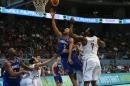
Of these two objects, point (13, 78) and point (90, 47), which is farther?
point (90, 47)

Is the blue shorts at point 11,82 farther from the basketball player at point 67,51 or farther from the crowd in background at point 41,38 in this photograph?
the crowd in background at point 41,38

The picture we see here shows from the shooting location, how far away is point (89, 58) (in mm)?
9125

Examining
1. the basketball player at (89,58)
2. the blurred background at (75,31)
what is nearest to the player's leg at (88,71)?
the basketball player at (89,58)

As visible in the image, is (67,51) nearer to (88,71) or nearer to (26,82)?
(88,71)

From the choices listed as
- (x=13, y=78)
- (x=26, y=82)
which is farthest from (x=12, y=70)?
(x=26, y=82)

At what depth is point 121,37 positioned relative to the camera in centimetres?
3688

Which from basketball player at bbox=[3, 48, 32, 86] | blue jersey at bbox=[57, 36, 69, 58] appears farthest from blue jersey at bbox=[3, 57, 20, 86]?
blue jersey at bbox=[57, 36, 69, 58]

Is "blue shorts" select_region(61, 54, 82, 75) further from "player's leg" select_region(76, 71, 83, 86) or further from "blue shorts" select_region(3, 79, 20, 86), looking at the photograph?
"blue shorts" select_region(3, 79, 20, 86)

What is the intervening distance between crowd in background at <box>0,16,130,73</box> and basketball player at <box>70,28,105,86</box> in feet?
43.1

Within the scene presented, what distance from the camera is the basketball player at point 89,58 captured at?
29.7 ft

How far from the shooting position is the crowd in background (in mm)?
24688

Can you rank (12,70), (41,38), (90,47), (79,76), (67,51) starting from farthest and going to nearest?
(41,38) → (79,76) → (67,51) → (90,47) → (12,70)

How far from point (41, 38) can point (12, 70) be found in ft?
68.8

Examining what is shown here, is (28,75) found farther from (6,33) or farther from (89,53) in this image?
(6,33)
